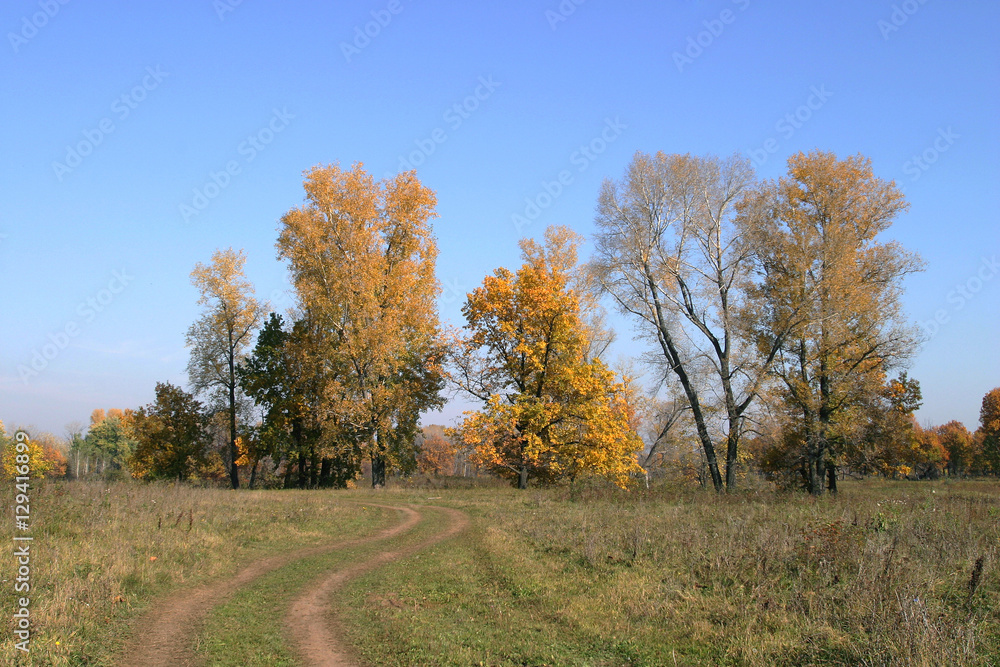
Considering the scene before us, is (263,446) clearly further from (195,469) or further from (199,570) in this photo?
(199,570)

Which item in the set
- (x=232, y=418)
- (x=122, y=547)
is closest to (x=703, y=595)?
(x=122, y=547)

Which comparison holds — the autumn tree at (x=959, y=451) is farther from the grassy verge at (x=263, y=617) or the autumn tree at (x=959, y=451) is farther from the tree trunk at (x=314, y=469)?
the grassy verge at (x=263, y=617)

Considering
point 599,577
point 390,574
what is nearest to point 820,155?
point 599,577

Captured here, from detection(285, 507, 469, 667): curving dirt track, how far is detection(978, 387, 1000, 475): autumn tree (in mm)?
85431

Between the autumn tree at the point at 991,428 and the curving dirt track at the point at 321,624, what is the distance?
280ft

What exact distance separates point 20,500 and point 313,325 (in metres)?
24.9

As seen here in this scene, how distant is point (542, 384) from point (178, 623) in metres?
20.5

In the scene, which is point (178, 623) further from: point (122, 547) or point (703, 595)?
point (703, 595)

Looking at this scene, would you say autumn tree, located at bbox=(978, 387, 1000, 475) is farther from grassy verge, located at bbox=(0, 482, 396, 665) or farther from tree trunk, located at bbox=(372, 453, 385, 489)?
grassy verge, located at bbox=(0, 482, 396, 665)

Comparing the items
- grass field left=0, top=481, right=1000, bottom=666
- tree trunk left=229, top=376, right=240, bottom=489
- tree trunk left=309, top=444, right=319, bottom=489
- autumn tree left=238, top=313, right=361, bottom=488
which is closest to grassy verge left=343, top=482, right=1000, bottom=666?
grass field left=0, top=481, right=1000, bottom=666

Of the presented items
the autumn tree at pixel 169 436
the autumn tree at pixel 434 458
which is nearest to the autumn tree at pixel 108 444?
the autumn tree at pixel 434 458

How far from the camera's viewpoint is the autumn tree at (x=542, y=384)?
26.5 m

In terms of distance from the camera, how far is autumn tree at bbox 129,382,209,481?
1626 inches

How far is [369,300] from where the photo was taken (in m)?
30.2
